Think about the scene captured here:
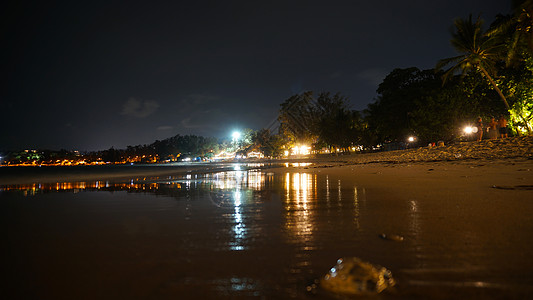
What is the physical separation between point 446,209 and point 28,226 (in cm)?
634

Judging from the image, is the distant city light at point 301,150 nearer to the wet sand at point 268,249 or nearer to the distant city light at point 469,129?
the distant city light at point 469,129

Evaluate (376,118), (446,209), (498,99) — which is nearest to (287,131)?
(376,118)

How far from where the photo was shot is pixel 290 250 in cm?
262

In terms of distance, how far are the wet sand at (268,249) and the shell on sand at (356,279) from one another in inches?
3.3

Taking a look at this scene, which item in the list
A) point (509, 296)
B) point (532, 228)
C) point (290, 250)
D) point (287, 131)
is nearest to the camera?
point (509, 296)

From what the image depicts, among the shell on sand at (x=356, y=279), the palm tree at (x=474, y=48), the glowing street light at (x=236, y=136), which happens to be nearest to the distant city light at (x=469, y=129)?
the palm tree at (x=474, y=48)

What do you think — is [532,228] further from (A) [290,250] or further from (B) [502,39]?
(B) [502,39]

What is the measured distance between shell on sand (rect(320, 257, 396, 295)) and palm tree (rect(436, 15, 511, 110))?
2830 cm

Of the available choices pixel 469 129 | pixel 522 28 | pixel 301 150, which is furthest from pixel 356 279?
Answer: pixel 301 150

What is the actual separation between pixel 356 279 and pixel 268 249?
1.04 metres

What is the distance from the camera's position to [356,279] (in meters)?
1.84

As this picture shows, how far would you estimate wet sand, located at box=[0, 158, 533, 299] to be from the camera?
1892 mm

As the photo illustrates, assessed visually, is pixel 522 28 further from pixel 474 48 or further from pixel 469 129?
pixel 469 129

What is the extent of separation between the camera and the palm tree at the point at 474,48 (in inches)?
909
